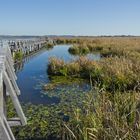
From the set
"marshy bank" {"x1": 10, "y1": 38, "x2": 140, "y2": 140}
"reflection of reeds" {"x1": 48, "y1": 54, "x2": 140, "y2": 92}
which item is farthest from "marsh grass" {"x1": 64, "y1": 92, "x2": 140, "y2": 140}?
"reflection of reeds" {"x1": 48, "y1": 54, "x2": 140, "y2": 92}

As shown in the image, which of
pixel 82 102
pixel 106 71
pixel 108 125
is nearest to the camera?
pixel 108 125

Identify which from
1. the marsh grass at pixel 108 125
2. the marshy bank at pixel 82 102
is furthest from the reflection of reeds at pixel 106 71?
the marsh grass at pixel 108 125

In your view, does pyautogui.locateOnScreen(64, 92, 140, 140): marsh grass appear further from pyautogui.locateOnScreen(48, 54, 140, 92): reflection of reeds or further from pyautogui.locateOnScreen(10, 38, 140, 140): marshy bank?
pyautogui.locateOnScreen(48, 54, 140, 92): reflection of reeds

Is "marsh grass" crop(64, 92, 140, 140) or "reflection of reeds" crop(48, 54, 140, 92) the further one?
"reflection of reeds" crop(48, 54, 140, 92)

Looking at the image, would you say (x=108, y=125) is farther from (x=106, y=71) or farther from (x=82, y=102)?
(x=106, y=71)

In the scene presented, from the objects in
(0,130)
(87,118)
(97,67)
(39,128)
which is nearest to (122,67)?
(97,67)

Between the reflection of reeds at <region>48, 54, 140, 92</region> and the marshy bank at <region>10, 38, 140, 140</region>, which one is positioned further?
the reflection of reeds at <region>48, 54, 140, 92</region>

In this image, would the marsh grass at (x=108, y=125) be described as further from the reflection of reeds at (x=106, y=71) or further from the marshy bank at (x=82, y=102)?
the reflection of reeds at (x=106, y=71)

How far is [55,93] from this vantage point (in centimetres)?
1422

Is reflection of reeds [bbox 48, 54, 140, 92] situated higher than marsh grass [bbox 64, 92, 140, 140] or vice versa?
marsh grass [bbox 64, 92, 140, 140]

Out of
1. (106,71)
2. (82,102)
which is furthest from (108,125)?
(106,71)

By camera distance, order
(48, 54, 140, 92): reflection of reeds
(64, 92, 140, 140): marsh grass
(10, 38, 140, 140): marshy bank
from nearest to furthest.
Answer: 1. (64, 92, 140, 140): marsh grass
2. (10, 38, 140, 140): marshy bank
3. (48, 54, 140, 92): reflection of reeds

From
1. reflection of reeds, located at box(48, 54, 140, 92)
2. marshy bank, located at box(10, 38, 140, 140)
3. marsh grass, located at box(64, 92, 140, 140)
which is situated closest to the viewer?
marsh grass, located at box(64, 92, 140, 140)

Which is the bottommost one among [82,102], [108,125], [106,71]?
[82,102]
